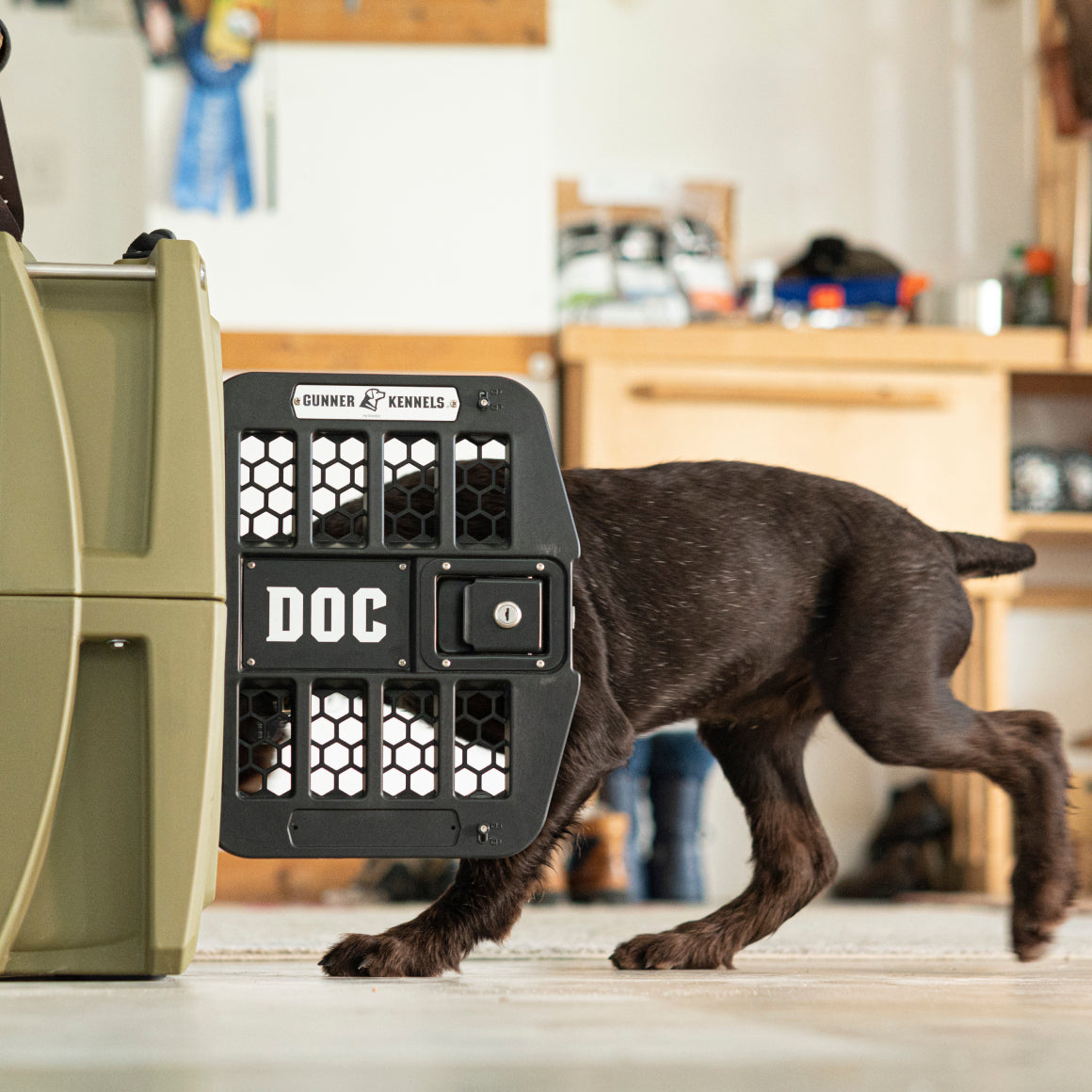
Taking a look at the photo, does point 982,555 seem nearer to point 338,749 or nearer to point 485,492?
point 485,492

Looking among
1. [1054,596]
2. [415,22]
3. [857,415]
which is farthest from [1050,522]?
[415,22]

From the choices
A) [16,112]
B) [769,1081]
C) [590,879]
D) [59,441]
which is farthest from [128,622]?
[16,112]

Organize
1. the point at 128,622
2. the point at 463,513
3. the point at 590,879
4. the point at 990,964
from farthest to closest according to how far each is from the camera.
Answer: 1. the point at 590,879
2. the point at 990,964
3. the point at 463,513
4. the point at 128,622

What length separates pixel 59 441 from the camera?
102 cm

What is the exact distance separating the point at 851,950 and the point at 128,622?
1.08m

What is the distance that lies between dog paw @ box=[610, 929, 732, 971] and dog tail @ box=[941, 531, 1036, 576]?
51cm

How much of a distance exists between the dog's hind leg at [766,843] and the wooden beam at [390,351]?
1954 mm

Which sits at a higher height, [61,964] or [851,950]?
[61,964]

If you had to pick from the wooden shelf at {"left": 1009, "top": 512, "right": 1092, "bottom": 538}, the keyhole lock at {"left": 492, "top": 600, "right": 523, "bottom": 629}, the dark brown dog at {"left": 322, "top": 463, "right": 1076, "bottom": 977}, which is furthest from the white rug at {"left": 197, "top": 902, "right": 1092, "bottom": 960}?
the wooden shelf at {"left": 1009, "top": 512, "right": 1092, "bottom": 538}

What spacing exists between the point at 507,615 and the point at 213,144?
Answer: 263 centimetres

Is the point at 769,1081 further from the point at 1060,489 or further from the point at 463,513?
the point at 1060,489

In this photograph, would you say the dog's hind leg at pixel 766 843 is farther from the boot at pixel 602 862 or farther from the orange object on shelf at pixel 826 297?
the orange object on shelf at pixel 826 297

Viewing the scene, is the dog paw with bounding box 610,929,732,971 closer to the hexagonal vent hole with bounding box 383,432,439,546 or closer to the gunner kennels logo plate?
the hexagonal vent hole with bounding box 383,432,439,546

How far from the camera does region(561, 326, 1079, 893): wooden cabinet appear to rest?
11.3ft
